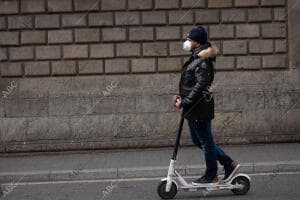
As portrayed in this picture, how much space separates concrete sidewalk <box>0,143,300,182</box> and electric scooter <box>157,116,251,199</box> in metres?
1.68

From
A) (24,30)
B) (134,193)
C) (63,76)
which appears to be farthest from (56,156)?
(134,193)

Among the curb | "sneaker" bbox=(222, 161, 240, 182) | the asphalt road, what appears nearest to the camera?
"sneaker" bbox=(222, 161, 240, 182)

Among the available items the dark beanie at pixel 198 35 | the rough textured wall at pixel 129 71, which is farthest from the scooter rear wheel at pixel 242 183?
the rough textured wall at pixel 129 71

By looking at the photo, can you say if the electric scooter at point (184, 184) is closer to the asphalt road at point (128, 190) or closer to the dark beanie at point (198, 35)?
the asphalt road at point (128, 190)

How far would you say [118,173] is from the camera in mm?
9664

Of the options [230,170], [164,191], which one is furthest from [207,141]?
[164,191]

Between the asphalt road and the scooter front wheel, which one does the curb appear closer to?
the asphalt road

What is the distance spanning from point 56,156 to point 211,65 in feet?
15.8

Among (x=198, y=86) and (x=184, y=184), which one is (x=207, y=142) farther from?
(x=198, y=86)

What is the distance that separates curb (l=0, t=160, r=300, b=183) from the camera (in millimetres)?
9594

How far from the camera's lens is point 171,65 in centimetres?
1241

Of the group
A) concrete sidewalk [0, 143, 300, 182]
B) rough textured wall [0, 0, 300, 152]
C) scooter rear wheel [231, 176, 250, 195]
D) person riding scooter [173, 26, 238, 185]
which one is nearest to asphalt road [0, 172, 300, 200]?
scooter rear wheel [231, 176, 250, 195]

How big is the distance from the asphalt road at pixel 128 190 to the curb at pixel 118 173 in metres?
0.26

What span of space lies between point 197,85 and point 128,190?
1848mm
